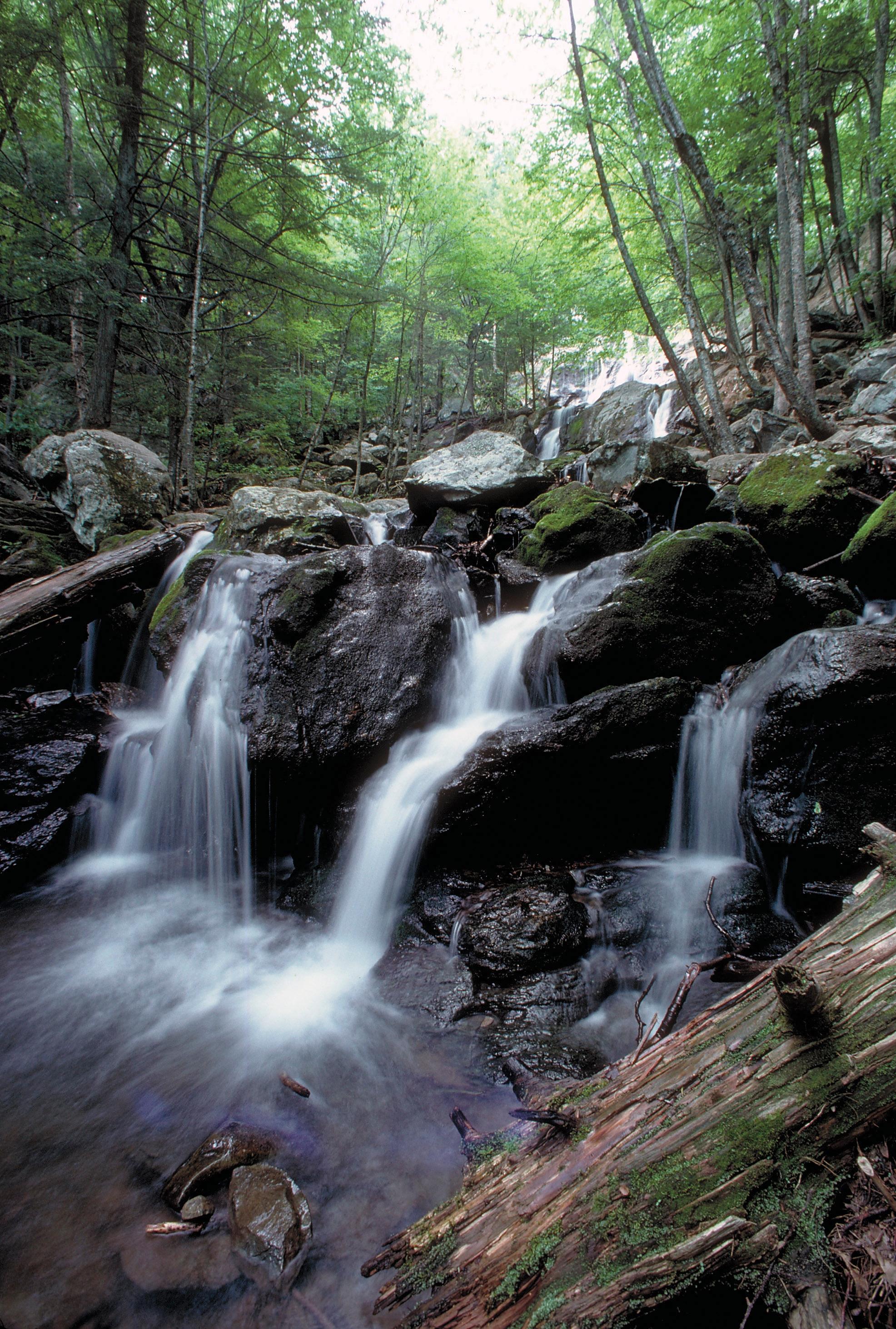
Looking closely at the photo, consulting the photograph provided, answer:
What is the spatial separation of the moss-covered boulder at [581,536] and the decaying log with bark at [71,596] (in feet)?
17.7

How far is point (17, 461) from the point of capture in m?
10.9

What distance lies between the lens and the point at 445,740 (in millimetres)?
5629

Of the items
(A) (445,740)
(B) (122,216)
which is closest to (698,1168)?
(A) (445,740)

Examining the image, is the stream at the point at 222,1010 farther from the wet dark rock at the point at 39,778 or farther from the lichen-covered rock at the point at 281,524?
the lichen-covered rock at the point at 281,524

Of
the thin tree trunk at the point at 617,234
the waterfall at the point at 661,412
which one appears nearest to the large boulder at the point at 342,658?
the thin tree trunk at the point at 617,234

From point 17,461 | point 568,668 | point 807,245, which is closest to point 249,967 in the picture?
point 568,668

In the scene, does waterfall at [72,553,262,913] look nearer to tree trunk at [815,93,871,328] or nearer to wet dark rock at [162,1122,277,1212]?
wet dark rock at [162,1122,277,1212]

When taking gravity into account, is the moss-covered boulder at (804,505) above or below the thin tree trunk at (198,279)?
below

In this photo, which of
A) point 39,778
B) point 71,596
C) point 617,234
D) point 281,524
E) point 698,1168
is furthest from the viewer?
point 617,234

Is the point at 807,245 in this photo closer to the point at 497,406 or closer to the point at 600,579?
the point at 497,406

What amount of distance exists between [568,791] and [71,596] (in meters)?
5.70

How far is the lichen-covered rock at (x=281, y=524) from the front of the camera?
28.5ft

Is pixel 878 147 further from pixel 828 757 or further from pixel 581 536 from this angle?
pixel 828 757

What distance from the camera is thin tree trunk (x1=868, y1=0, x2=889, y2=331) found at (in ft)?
34.5
